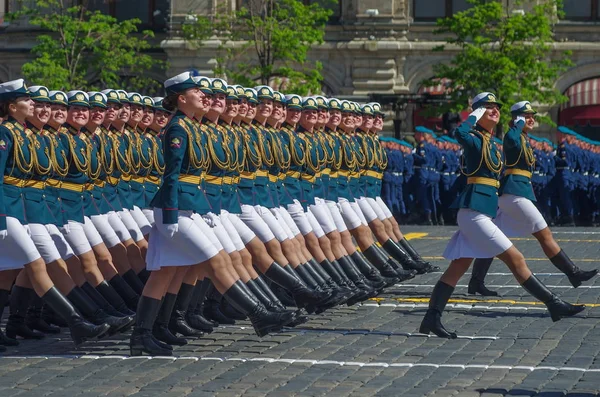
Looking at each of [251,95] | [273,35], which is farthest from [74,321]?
[273,35]

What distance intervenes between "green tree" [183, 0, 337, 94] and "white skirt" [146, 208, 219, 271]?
81.4 ft

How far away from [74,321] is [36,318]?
174cm

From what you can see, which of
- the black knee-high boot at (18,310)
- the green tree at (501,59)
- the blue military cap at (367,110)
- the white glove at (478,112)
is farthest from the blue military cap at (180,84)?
the green tree at (501,59)

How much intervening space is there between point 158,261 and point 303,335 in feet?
5.52

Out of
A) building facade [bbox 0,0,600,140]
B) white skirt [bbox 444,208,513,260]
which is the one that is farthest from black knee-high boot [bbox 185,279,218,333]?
building facade [bbox 0,0,600,140]

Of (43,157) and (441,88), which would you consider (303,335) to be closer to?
(43,157)

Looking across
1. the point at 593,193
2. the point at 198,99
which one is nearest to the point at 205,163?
the point at 198,99

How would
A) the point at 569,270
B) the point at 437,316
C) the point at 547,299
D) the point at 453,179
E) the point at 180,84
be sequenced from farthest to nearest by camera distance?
1. the point at 453,179
2. the point at 569,270
3. the point at 547,299
4. the point at 437,316
5. the point at 180,84

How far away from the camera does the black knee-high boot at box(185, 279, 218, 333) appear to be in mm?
12703

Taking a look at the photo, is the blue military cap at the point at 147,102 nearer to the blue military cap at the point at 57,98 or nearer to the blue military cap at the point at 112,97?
the blue military cap at the point at 112,97

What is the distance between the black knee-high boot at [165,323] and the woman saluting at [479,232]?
73.6 inches

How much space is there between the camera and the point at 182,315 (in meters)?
12.4

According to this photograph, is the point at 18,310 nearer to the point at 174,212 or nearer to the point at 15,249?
the point at 15,249

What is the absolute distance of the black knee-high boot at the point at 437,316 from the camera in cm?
1223
